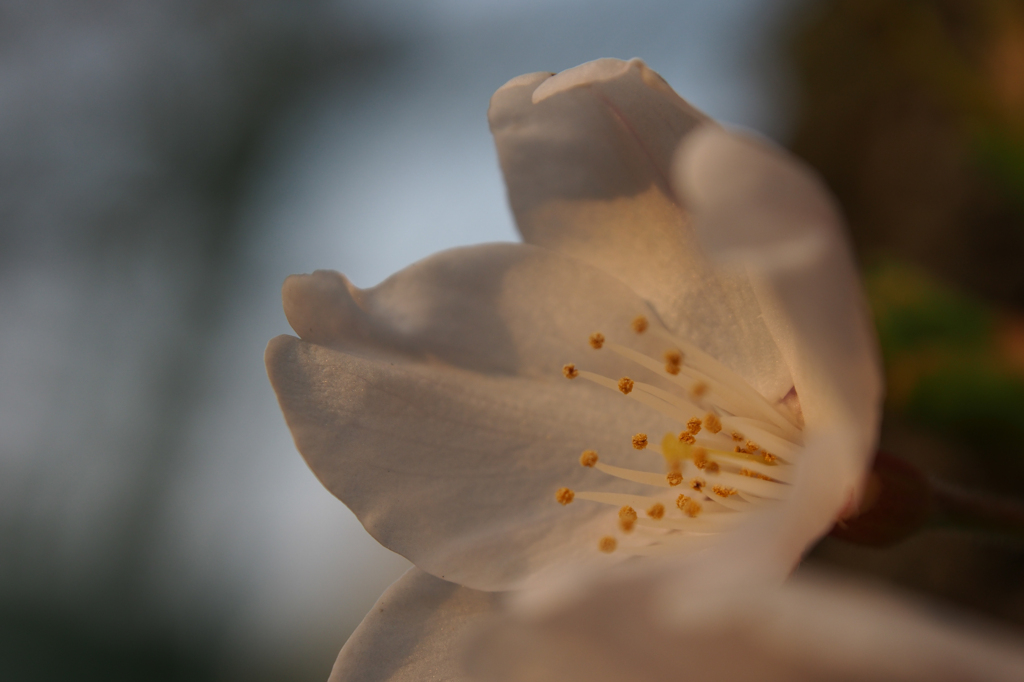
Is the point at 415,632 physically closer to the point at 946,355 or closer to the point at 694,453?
the point at 694,453

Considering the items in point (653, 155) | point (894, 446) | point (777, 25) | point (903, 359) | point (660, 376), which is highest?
point (777, 25)

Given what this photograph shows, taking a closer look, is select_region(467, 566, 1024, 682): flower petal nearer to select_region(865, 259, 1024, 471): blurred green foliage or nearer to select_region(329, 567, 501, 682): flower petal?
select_region(329, 567, 501, 682): flower petal

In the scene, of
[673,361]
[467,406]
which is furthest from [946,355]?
[467,406]

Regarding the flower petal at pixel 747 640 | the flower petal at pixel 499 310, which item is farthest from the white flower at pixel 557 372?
the flower petal at pixel 747 640

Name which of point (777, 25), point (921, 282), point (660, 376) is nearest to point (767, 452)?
point (660, 376)

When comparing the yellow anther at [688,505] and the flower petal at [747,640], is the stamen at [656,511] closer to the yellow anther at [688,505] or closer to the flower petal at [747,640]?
the yellow anther at [688,505]

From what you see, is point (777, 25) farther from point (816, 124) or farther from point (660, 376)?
point (660, 376)

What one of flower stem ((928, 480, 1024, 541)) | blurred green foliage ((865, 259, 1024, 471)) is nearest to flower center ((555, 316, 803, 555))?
flower stem ((928, 480, 1024, 541))
